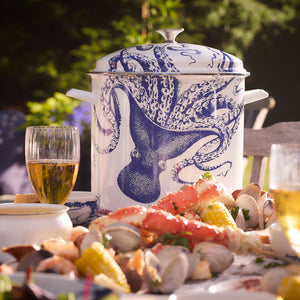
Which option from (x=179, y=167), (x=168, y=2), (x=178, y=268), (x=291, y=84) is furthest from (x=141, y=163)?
(x=291, y=84)

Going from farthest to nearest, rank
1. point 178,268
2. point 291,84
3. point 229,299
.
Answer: point 291,84, point 178,268, point 229,299

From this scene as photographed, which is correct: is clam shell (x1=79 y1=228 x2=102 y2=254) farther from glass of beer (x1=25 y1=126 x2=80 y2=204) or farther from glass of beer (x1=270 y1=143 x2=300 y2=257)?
glass of beer (x1=25 y1=126 x2=80 y2=204)

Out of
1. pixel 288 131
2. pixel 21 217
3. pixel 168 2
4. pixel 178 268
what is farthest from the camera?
pixel 168 2

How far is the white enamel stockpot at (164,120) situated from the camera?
1.17 m

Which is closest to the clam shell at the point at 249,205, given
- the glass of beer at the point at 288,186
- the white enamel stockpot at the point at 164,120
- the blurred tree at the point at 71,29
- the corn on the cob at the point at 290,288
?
the white enamel stockpot at the point at 164,120

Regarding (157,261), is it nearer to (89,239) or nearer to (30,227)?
(89,239)

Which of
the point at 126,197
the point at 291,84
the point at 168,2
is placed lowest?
the point at 126,197

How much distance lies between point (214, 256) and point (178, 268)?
0.31 ft

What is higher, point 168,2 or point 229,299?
point 168,2

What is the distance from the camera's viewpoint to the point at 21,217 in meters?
0.78

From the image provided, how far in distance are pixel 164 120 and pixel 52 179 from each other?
0.30 metres

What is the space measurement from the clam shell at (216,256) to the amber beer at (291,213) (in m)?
0.10

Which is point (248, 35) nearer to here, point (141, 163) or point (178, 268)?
point (141, 163)

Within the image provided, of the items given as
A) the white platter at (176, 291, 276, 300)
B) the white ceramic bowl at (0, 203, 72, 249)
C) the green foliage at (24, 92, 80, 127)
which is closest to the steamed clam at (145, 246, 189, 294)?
the white platter at (176, 291, 276, 300)
